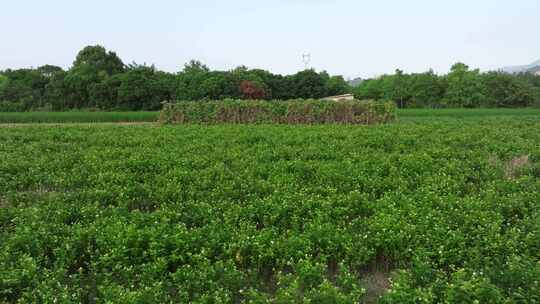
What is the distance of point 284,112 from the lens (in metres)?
25.6

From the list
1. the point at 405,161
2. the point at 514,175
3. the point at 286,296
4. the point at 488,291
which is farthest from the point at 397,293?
the point at 514,175

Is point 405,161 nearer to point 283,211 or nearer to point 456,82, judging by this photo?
point 283,211

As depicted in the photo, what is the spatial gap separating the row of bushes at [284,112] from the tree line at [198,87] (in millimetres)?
23660

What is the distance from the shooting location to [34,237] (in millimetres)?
4676

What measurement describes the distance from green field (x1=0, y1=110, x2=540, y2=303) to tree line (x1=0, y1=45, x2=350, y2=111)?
42.6 metres

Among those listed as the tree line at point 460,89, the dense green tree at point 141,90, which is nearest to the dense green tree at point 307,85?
the tree line at point 460,89

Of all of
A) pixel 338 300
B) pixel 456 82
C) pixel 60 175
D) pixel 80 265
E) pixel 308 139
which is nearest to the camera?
pixel 338 300

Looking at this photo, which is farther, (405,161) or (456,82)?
(456,82)

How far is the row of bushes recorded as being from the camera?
25.2 metres

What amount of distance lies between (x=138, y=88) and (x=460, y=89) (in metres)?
48.9

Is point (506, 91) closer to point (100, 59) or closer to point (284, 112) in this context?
point (284, 112)

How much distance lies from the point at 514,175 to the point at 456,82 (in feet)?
193

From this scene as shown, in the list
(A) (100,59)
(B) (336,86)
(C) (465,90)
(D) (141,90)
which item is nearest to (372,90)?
(B) (336,86)

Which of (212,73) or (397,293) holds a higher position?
(212,73)
